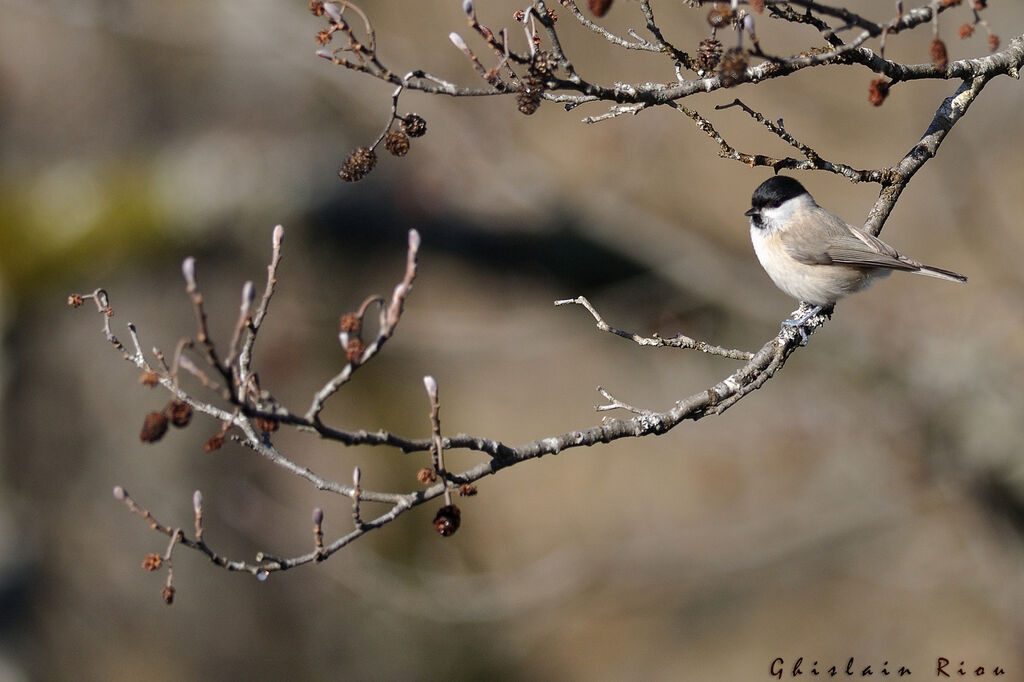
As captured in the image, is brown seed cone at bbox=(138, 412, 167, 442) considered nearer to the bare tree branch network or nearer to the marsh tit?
the bare tree branch network

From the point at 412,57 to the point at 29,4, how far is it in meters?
3.14

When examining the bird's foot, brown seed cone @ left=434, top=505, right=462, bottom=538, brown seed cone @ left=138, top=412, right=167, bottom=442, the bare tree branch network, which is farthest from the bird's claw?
brown seed cone @ left=138, top=412, right=167, bottom=442

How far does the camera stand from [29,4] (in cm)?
684

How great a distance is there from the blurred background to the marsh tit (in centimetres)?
230

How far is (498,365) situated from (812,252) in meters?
6.57

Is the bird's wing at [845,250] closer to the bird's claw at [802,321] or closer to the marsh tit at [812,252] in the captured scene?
the marsh tit at [812,252]

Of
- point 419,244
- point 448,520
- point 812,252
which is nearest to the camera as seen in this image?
point 448,520

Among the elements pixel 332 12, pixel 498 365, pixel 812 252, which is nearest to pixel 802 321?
pixel 812 252

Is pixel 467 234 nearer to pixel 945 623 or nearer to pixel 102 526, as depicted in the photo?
pixel 102 526

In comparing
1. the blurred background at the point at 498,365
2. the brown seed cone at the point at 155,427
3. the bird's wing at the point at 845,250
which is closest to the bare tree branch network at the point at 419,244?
the brown seed cone at the point at 155,427

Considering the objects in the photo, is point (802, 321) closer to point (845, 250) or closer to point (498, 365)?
point (845, 250)

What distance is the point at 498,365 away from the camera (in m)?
10.1

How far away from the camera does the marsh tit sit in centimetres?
368

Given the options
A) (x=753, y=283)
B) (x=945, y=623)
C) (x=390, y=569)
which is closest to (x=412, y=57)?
(x=753, y=283)
